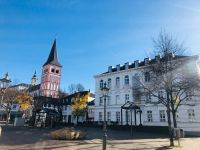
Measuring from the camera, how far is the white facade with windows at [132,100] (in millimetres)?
35188

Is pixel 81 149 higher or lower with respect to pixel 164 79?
lower

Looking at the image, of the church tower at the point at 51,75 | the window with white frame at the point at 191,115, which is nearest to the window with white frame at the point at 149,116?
the window with white frame at the point at 191,115

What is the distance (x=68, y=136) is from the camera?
1839 centimetres

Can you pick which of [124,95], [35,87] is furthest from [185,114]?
[35,87]

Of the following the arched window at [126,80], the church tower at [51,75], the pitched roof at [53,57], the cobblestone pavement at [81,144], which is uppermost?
the pitched roof at [53,57]

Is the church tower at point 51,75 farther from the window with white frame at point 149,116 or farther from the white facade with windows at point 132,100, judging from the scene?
the window with white frame at point 149,116

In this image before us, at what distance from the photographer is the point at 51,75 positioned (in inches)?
3949

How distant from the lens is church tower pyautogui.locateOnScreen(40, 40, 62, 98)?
320 ft

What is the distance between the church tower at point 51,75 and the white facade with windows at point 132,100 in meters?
51.2

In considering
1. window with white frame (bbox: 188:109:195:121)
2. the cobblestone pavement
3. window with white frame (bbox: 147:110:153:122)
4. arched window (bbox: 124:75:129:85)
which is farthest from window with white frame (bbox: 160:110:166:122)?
the cobblestone pavement

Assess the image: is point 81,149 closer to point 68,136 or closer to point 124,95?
point 68,136

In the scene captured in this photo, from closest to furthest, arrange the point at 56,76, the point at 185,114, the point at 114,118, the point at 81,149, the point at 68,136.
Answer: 1. the point at 81,149
2. the point at 68,136
3. the point at 185,114
4. the point at 114,118
5. the point at 56,76

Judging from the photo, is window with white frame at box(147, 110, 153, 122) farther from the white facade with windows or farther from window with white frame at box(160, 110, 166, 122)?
window with white frame at box(160, 110, 166, 122)

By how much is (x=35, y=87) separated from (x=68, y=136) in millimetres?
94851
